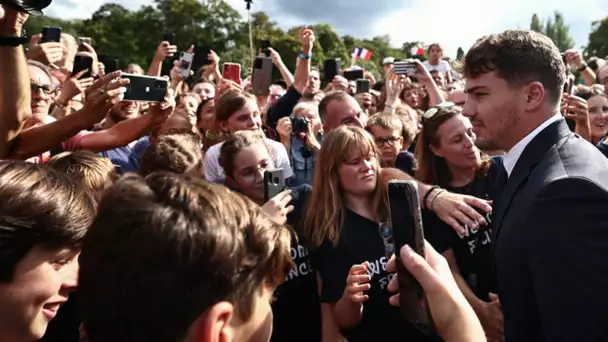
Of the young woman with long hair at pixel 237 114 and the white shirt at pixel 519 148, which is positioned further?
the young woman with long hair at pixel 237 114

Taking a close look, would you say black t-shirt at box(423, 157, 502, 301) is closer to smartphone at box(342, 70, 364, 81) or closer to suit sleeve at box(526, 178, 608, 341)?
suit sleeve at box(526, 178, 608, 341)

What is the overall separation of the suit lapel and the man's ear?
4.34ft

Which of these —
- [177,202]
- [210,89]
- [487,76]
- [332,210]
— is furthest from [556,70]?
[210,89]

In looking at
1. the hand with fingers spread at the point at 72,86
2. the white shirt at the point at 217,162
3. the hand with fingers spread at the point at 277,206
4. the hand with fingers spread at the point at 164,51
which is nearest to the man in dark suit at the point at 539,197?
the hand with fingers spread at the point at 277,206

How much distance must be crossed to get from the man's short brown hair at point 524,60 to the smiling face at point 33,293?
1.79 metres

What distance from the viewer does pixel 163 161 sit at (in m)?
3.43

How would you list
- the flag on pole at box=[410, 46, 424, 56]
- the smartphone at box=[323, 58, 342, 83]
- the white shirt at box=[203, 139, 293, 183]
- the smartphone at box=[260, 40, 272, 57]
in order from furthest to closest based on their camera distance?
the flag on pole at box=[410, 46, 424, 56] → the smartphone at box=[323, 58, 342, 83] → the smartphone at box=[260, 40, 272, 57] → the white shirt at box=[203, 139, 293, 183]

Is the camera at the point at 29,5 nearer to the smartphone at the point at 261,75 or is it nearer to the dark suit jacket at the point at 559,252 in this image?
the dark suit jacket at the point at 559,252

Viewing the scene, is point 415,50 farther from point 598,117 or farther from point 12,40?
point 12,40

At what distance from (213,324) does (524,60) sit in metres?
1.79

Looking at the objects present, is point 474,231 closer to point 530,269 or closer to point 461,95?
point 530,269

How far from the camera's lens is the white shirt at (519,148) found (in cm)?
224

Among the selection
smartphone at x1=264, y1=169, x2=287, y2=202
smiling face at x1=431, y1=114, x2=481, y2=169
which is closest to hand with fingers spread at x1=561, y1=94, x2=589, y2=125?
smiling face at x1=431, y1=114, x2=481, y2=169

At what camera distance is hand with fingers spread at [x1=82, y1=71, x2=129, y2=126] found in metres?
2.96
